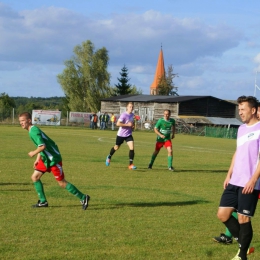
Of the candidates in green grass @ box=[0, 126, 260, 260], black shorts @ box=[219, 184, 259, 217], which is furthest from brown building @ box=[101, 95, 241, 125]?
black shorts @ box=[219, 184, 259, 217]

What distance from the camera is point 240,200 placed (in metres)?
6.39

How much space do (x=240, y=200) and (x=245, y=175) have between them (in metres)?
0.29

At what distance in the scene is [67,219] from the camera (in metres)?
8.76

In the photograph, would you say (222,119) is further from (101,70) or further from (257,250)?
(257,250)

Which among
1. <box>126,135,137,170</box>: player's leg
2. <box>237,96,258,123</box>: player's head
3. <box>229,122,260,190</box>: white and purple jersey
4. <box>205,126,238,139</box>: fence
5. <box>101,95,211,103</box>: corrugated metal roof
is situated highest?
<box>101,95,211,103</box>: corrugated metal roof

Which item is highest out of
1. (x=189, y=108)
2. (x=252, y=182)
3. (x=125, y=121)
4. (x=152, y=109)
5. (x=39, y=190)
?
(x=189, y=108)

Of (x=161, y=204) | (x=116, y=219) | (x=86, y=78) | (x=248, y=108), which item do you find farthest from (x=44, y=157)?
(x=86, y=78)

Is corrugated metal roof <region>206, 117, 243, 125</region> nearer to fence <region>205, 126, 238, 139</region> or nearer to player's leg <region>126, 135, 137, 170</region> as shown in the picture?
fence <region>205, 126, 238, 139</region>

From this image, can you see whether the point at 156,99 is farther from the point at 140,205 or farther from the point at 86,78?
the point at 140,205

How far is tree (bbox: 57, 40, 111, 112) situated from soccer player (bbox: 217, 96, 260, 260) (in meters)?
89.4

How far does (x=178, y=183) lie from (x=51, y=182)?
3.16 metres

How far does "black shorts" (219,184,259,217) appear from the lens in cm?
634

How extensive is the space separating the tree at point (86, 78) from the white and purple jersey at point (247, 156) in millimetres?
89472

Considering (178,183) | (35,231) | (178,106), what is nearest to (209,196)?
(178,183)
